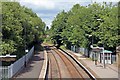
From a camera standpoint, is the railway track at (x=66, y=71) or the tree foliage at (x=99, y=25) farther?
the tree foliage at (x=99, y=25)

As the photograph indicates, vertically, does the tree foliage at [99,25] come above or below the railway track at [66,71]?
above

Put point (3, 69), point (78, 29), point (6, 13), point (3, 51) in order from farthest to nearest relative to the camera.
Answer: point (78, 29) < point (6, 13) < point (3, 51) < point (3, 69)

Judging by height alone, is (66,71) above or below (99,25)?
below

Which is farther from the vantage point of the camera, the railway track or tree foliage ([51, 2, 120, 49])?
tree foliage ([51, 2, 120, 49])

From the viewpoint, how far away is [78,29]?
202 ft

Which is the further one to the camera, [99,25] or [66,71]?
[99,25]

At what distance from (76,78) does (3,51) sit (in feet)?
29.9

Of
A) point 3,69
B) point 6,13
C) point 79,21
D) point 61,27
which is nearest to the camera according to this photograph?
point 3,69

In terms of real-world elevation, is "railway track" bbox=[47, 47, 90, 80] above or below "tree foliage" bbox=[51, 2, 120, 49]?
below

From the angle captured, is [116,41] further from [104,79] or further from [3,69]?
[3,69]

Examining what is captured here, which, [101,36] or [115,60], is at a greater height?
[101,36]

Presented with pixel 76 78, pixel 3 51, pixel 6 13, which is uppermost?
pixel 6 13

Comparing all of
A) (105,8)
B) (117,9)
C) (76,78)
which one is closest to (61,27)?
(105,8)

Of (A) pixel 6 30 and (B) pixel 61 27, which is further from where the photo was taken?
(B) pixel 61 27
